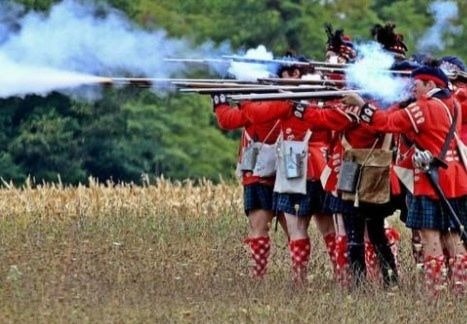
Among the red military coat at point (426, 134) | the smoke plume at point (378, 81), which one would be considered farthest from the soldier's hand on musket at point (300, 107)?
the red military coat at point (426, 134)

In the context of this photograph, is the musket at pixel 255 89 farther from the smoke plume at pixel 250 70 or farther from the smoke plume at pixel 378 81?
the smoke plume at pixel 250 70

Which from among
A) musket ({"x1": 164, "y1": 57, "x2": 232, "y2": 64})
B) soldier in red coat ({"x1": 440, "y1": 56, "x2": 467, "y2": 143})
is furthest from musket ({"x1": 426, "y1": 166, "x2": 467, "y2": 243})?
musket ({"x1": 164, "y1": 57, "x2": 232, "y2": 64})

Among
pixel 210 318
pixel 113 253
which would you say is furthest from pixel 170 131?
pixel 210 318

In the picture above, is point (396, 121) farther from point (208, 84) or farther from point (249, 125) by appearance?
point (249, 125)

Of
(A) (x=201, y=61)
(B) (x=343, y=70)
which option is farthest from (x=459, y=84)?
(A) (x=201, y=61)

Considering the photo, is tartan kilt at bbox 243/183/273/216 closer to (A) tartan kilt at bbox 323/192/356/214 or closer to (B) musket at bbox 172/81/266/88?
(A) tartan kilt at bbox 323/192/356/214

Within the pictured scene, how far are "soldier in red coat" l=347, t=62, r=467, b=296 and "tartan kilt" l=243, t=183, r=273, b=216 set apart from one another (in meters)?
1.53

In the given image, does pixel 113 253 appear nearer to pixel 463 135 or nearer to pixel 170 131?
pixel 463 135

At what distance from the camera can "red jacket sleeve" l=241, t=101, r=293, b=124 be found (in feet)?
39.6

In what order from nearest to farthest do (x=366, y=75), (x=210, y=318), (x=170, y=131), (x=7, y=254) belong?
1. (x=210, y=318)
2. (x=366, y=75)
3. (x=7, y=254)
4. (x=170, y=131)

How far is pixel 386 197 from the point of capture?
11602 mm

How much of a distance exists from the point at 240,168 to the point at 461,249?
2.10 meters

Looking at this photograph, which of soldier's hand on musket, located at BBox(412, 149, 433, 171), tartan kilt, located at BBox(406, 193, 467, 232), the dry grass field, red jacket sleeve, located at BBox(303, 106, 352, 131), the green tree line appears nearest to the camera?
the dry grass field

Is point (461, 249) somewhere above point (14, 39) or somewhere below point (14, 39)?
below
